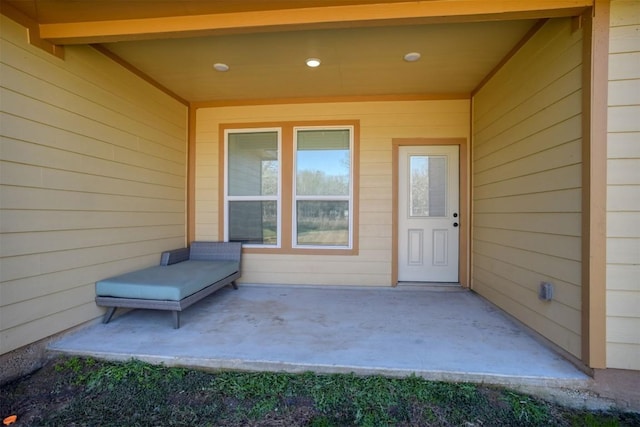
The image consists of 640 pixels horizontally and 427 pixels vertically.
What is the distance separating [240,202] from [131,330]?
209 cm

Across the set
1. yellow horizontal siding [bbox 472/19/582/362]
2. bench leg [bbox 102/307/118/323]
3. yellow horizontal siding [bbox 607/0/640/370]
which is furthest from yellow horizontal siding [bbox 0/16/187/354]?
yellow horizontal siding [bbox 607/0/640/370]

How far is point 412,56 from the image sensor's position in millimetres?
3000

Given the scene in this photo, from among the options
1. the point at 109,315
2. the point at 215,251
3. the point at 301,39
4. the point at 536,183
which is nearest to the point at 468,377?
the point at 536,183

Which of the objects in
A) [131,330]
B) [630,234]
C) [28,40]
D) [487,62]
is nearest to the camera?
[630,234]

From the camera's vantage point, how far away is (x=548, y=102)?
245 centimetres

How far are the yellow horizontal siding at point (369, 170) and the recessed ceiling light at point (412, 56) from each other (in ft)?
3.38

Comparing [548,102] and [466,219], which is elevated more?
[548,102]

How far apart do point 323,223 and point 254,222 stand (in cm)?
97

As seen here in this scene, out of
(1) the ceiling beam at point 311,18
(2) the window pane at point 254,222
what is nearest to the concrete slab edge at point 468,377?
(2) the window pane at point 254,222

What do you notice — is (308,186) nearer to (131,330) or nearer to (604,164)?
(131,330)

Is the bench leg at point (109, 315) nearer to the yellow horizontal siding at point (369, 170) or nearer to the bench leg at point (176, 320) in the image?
the bench leg at point (176, 320)

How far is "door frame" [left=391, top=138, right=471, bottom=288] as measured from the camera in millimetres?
4039

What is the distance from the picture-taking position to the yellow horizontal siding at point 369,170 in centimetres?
407

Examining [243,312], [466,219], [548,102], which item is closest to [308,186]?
[243,312]
